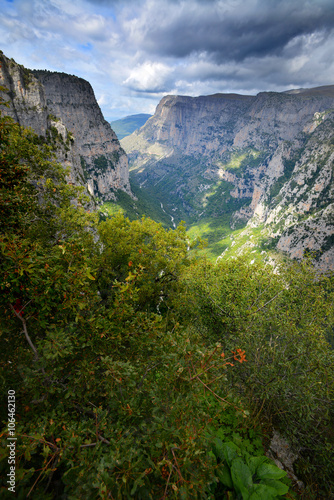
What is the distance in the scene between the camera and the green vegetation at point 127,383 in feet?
12.0

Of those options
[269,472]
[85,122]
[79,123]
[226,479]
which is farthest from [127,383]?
[85,122]

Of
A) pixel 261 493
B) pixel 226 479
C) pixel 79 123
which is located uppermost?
pixel 79 123

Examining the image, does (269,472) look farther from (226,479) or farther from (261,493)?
(226,479)

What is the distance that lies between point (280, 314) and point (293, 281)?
2.52m

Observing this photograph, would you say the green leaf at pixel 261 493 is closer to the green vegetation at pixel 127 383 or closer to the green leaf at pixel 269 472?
the green vegetation at pixel 127 383

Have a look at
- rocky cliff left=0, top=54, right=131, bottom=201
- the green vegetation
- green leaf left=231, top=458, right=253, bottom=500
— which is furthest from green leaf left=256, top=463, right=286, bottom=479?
rocky cliff left=0, top=54, right=131, bottom=201

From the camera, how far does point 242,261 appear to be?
1822cm

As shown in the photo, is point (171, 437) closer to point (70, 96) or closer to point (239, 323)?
point (239, 323)

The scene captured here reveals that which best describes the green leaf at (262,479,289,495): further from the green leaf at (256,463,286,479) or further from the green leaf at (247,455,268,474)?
the green leaf at (247,455,268,474)

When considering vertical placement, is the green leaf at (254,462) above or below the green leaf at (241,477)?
below

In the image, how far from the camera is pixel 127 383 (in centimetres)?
473

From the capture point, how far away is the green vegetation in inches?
143

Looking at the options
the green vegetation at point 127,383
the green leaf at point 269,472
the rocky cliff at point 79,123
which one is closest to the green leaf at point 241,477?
the green vegetation at point 127,383

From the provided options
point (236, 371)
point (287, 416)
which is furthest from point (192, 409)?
point (236, 371)
